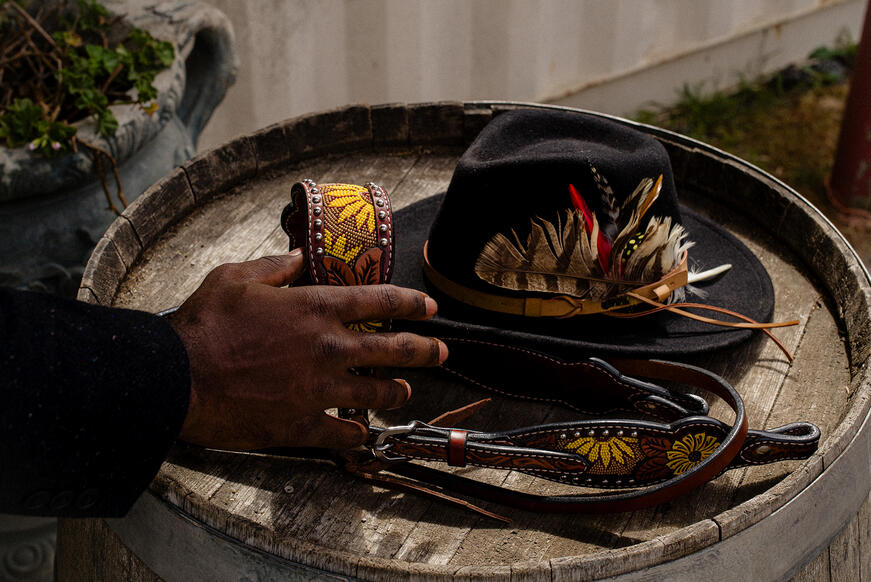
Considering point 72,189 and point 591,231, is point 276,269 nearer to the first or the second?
point 591,231

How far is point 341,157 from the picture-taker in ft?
5.25

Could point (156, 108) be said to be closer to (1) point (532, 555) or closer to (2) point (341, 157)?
(2) point (341, 157)

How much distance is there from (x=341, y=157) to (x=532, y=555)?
933 millimetres

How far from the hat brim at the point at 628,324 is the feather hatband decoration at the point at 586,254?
5 centimetres

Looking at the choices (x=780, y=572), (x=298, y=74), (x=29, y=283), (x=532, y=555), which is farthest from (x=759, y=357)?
(x=298, y=74)

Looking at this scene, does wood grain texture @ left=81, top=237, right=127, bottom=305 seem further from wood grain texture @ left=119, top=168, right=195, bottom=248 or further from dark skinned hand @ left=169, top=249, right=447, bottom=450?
dark skinned hand @ left=169, top=249, right=447, bottom=450

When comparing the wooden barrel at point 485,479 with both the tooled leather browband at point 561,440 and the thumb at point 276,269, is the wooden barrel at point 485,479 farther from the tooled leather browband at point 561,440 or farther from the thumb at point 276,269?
the thumb at point 276,269

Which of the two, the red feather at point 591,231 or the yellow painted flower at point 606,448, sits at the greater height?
the red feather at point 591,231

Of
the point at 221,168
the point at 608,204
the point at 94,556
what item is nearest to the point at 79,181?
the point at 221,168

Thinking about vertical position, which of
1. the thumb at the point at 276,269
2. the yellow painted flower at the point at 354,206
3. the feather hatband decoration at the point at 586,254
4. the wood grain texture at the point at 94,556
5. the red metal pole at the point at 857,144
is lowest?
the red metal pole at the point at 857,144

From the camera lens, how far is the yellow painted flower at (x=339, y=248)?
39.0 inches

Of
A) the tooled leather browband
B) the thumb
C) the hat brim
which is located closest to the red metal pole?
the hat brim

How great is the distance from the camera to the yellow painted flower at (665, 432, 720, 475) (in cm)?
96

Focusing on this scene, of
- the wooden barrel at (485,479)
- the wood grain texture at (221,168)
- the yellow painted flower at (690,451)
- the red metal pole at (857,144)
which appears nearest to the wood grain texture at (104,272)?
the wooden barrel at (485,479)
